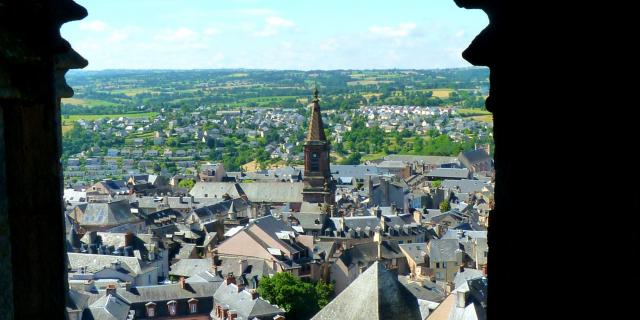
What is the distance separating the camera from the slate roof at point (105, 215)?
59.1 m

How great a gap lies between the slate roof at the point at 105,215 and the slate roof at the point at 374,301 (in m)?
41.7

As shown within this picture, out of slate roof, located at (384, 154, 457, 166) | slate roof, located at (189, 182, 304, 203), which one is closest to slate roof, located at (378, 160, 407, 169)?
Answer: slate roof, located at (384, 154, 457, 166)

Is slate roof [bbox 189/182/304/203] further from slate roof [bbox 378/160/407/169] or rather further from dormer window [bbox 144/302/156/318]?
dormer window [bbox 144/302/156/318]

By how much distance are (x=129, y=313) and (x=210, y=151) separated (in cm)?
11624

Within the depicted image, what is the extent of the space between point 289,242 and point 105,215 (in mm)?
16309

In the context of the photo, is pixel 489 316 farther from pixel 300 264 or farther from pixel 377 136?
pixel 377 136

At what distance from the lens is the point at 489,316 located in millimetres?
2967

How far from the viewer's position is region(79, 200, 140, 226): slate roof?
59.1 meters

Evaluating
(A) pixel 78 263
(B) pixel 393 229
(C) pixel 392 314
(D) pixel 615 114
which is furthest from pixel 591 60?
(B) pixel 393 229

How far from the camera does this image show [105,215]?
196 ft

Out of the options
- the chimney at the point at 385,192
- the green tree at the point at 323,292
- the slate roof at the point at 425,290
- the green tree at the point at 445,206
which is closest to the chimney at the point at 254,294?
the green tree at the point at 323,292

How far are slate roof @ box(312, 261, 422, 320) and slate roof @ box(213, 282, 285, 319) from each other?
1342 centimetres

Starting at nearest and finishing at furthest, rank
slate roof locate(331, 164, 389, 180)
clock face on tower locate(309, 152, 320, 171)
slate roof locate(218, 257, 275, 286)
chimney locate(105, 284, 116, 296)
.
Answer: chimney locate(105, 284, 116, 296) → slate roof locate(218, 257, 275, 286) → clock face on tower locate(309, 152, 320, 171) → slate roof locate(331, 164, 389, 180)

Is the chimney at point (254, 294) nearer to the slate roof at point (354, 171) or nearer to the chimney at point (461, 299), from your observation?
the chimney at point (461, 299)
